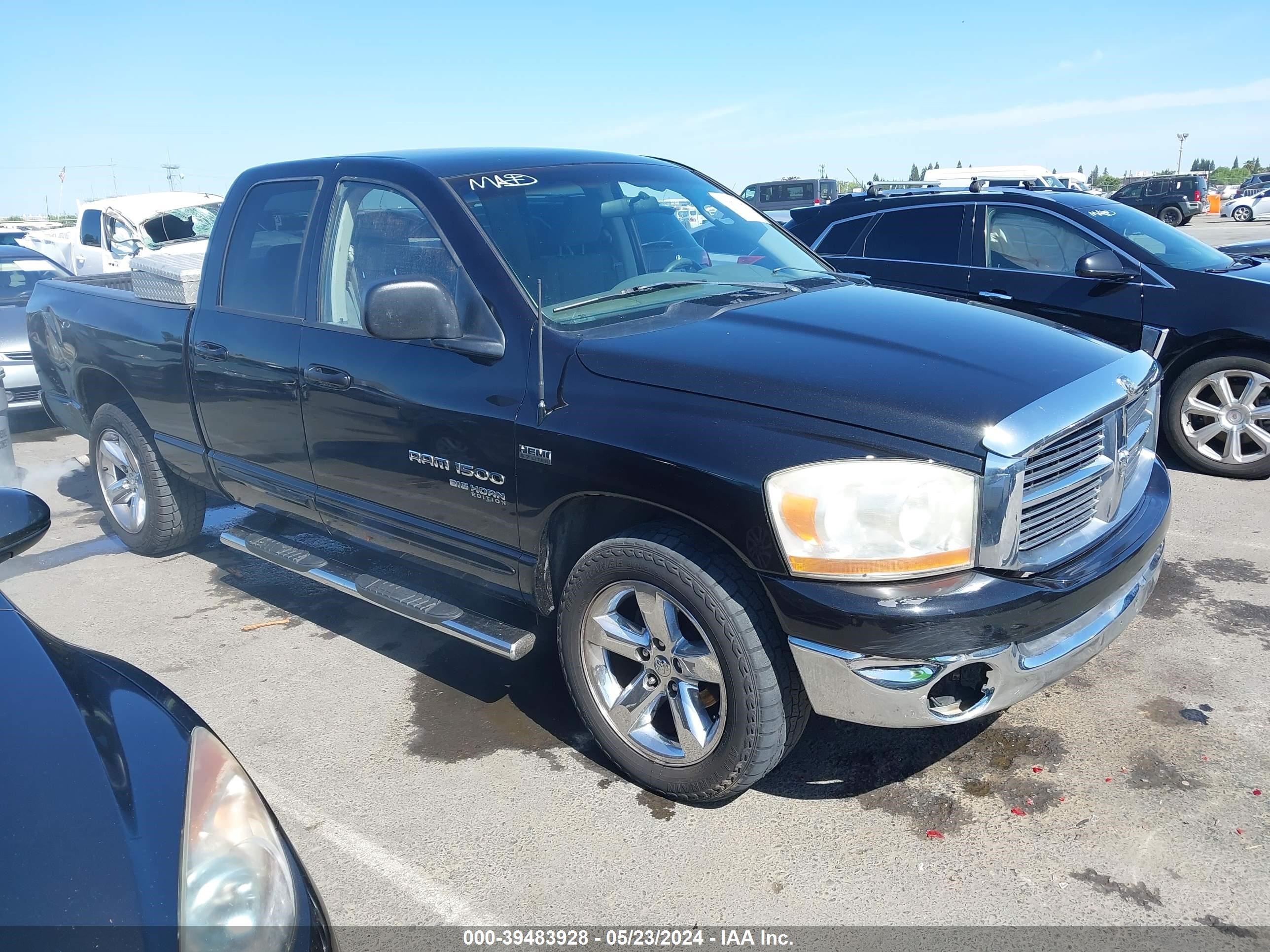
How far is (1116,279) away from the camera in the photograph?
20.8ft

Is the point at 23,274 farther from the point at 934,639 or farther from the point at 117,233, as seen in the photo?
the point at 934,639

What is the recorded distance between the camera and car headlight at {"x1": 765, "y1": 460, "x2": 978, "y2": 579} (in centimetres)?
249

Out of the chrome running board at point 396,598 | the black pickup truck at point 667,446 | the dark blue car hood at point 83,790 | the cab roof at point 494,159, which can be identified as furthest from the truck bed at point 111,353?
the dark blue car hood at point 83,790

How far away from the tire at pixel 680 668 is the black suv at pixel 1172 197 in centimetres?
3423

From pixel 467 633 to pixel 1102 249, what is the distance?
5.26 metres

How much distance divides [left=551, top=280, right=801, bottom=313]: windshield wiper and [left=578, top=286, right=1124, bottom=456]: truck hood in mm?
265

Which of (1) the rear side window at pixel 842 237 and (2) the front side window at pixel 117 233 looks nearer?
(1) the rear side window at pixel 842 237

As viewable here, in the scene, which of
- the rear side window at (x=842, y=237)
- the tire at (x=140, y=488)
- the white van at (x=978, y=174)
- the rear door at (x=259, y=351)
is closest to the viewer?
the rear door at (x=259, y=351)

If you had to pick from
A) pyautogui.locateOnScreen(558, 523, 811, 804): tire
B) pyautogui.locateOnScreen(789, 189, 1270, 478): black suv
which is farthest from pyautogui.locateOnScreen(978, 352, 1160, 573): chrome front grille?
pyautogui.locateOnScreen(789, 189, 1270, 478): black suv

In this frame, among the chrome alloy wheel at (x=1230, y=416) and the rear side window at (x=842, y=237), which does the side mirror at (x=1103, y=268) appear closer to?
the chrome alloy wheel at (x=1230, y=416)

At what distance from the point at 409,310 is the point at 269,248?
1.49 meters

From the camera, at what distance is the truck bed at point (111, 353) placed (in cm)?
475

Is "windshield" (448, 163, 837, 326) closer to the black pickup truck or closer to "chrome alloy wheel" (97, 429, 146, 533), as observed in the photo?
the black pickup truck

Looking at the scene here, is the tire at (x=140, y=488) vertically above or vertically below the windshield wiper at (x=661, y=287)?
below
